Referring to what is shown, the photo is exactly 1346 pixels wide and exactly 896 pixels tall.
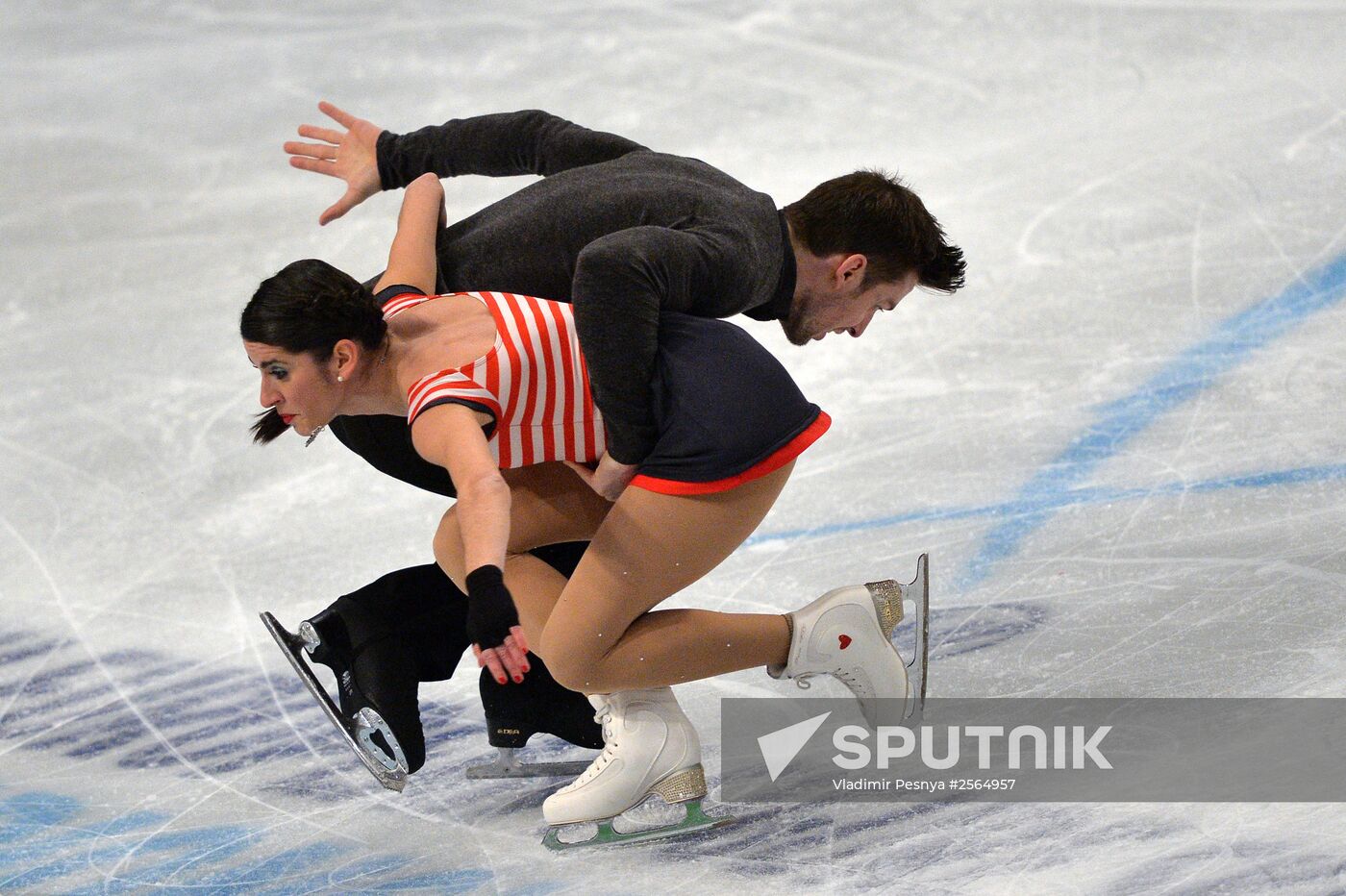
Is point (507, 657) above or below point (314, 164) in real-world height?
below

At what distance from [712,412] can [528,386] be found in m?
0.28

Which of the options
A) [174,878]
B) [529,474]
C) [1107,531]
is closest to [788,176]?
[1107,531]

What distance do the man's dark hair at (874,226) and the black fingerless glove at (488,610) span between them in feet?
2.88

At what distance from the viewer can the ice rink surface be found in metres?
2.44

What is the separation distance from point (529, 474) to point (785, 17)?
3.73 metres

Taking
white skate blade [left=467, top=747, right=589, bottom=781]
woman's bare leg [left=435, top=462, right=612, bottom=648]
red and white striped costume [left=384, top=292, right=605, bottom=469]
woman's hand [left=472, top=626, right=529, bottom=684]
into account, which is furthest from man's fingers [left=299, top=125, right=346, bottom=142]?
woman's hand [left=472, top=626, right=529, bottom=684]

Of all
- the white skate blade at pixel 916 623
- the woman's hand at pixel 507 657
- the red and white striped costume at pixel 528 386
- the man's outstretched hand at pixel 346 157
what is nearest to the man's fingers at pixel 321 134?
the man's outstretched hand at pixel 346 157

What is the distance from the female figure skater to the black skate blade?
35 centimetres

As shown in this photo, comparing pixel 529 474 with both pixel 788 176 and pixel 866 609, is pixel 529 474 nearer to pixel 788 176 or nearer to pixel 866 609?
pixel 866 609

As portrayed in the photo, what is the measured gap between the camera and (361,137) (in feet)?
9.58

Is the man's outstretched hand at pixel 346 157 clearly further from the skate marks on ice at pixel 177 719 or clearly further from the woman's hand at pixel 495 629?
the woman's hand at pixel 495 629

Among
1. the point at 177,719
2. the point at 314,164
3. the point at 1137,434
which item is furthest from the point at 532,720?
→ the point at 1137,434

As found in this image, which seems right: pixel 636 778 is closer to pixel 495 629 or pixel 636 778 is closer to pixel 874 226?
pixel 495 629

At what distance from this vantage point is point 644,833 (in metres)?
2.40
